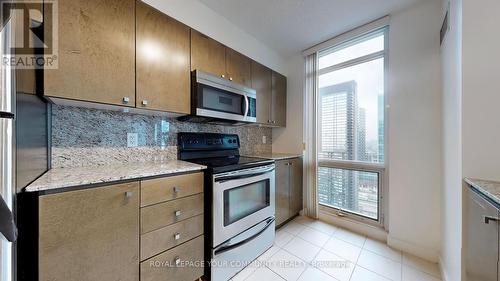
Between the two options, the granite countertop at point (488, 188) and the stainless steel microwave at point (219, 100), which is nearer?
the granite countertop at point (488, 188)

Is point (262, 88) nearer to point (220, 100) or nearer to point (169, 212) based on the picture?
point (220, 100)

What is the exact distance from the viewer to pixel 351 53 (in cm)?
239

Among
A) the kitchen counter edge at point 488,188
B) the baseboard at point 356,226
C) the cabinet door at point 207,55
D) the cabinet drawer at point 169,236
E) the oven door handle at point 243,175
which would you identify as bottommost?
the baseboard at point 356,226

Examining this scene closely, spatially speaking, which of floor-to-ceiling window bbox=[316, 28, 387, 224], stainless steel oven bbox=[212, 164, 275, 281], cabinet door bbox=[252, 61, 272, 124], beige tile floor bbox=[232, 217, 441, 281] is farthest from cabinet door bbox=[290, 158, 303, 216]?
cabinet door bbox=[252, 61, 272, 124]

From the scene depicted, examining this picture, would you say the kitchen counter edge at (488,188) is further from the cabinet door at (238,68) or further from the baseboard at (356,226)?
the cabinet door at (238,68)

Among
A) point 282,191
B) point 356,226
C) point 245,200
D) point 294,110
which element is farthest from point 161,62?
point 356,226

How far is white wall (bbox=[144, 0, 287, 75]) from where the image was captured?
1.71m

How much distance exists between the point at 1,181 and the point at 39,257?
47cm

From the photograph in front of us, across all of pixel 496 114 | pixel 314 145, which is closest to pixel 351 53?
pixel 314 145

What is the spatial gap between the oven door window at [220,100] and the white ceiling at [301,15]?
940 mm

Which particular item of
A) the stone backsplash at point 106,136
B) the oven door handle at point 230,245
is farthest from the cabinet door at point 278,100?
the oven door handle at point 230,245

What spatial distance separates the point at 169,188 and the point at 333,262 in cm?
167

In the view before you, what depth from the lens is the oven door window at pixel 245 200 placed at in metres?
1.53

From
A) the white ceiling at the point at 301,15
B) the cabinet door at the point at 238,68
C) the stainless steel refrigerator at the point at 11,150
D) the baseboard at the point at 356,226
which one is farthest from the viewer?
the baseboard at the point at 356,226
